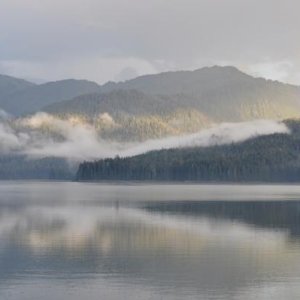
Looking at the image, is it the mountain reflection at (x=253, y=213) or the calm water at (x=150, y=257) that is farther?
the mountain reflection at (x=253, y=213)

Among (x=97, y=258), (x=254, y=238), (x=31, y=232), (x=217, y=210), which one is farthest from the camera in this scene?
(x=217, y=210)

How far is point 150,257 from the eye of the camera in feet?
205

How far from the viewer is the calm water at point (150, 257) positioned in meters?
48.6

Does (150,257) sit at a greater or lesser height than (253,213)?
lesser

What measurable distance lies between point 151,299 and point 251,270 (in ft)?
43.3

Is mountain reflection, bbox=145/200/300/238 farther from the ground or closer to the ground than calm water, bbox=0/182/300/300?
farther from the ground

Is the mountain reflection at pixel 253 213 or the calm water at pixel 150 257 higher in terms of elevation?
the mountain reflection at pixel 253 213

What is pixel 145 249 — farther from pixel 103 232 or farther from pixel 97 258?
pixel 103 232

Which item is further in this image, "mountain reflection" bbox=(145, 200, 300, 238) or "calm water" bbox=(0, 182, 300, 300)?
"mountain reflection" bbox=(145, 200, 300, 238)

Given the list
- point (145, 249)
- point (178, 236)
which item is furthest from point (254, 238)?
point (145, 249)

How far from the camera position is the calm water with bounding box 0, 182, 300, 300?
48.6 meters

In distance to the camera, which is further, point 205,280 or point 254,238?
point 254,238

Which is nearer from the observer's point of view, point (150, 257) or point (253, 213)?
point (150, 257)

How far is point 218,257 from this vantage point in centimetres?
6272
